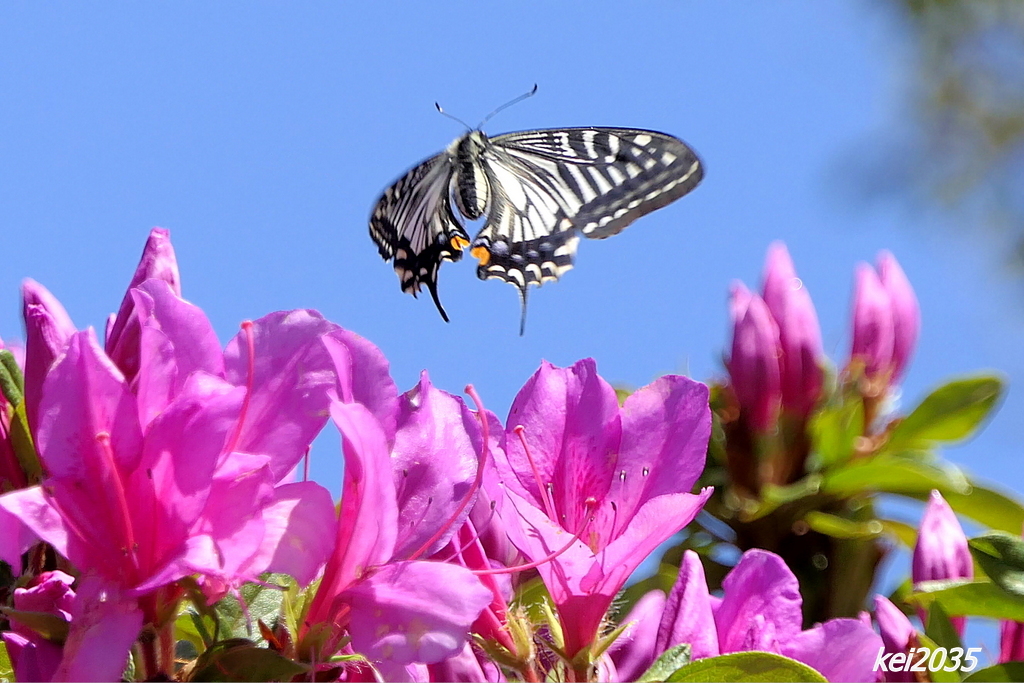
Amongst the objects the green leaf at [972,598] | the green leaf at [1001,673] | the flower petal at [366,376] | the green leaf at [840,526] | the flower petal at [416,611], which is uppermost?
Result: the flower petal at [366,376]

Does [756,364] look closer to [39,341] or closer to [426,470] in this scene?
[426,470]

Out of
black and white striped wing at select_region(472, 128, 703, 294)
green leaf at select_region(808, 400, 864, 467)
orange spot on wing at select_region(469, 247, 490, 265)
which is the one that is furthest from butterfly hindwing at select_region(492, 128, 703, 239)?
green leaf at select_region(808, 400, 864, 467)

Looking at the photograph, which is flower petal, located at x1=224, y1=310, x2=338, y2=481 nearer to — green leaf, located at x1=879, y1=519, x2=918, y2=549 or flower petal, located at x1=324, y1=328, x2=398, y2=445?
flower petal, located at x1=324, y1=328, x2=398, y2=445

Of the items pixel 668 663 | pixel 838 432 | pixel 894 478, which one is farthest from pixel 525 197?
pixel 668 663

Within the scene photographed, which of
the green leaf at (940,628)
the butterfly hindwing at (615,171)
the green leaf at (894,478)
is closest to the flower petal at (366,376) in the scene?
the green leaf at (940,628)

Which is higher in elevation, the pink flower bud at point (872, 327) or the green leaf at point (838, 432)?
the pink flower bud at point (872, 327)

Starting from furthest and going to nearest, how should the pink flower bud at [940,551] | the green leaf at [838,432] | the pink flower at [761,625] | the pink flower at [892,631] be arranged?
the green leaf at [838,432] → the pink flower bud at [940,551] → the pink flower at [892,631] → the pink flower at [761,625]

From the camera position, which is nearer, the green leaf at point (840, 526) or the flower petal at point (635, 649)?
the flower petal at point (635, 649)

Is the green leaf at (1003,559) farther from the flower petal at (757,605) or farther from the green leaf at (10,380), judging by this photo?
the green leaf at (10,380)
